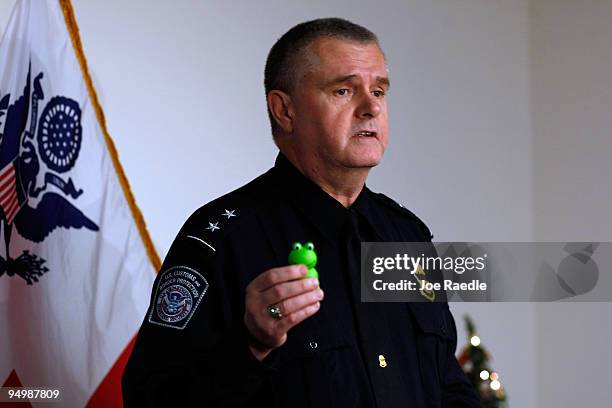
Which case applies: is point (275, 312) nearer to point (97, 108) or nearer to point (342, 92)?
point (342, 92)

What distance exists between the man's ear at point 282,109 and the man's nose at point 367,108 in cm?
15

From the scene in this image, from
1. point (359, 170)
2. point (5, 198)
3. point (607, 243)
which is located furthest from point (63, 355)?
point (607, 243)

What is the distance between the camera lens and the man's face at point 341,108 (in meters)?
1.86

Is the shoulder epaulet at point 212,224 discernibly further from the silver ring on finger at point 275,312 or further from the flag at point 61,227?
the flag at point 61,227

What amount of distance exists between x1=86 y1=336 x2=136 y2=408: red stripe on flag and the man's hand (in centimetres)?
119

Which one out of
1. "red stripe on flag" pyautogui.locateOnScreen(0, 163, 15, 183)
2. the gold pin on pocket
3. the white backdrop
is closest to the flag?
"red stripe on flag" pyautogui.locateOnScreen(0, 163, 15, 183)

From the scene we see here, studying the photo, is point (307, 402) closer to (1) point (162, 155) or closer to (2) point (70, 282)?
(2) point (70, 282)

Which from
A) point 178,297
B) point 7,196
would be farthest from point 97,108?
point 178,297

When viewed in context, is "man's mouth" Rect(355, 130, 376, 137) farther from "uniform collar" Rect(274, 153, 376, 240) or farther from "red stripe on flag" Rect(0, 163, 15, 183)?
"red stripe on flag" Rect(0, 163, 15, 183)

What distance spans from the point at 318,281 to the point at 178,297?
0.28 metres

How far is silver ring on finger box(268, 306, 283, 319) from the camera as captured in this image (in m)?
1.42

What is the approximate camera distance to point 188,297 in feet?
5.57

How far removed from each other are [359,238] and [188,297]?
1.27 feet

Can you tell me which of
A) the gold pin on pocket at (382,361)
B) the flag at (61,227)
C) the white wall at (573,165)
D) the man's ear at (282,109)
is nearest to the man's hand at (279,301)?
the gold pin on pocket at (382,361)
